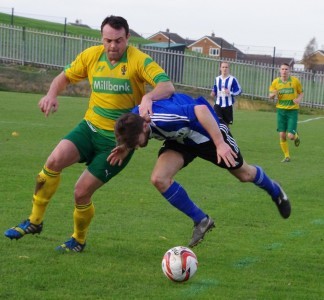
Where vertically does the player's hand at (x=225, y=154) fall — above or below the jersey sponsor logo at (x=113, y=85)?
below

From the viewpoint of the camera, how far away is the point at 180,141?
6.64 meters

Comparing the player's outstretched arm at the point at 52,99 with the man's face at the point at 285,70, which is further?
the man's face at the point at 285,70

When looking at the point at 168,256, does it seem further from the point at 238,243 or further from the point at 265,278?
the point at 238,243

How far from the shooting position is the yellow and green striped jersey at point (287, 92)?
16.3 metres

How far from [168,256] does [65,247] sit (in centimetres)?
125

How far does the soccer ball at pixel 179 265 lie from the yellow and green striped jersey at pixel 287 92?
10.8 m

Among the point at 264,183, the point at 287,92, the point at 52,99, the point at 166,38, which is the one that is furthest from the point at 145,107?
the point at 166,38

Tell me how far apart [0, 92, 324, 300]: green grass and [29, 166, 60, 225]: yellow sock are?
0.31 metres

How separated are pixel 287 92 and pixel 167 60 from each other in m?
22.4

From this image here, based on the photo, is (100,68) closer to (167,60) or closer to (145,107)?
(145,107)

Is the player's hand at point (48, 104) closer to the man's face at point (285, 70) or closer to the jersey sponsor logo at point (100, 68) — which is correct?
the jersey sponsor logo at point (100, 68)

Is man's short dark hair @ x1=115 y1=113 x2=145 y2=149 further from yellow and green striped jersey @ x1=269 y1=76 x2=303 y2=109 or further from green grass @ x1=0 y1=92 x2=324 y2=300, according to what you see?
yellow and green striped jersey @ x1=269 y1=76 x2=303 y2=109

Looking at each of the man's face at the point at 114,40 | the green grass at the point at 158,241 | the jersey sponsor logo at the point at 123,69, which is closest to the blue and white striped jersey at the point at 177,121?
the jersey sponsor logo at the point at 123,69

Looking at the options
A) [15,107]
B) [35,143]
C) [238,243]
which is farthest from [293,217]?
[15,107]
